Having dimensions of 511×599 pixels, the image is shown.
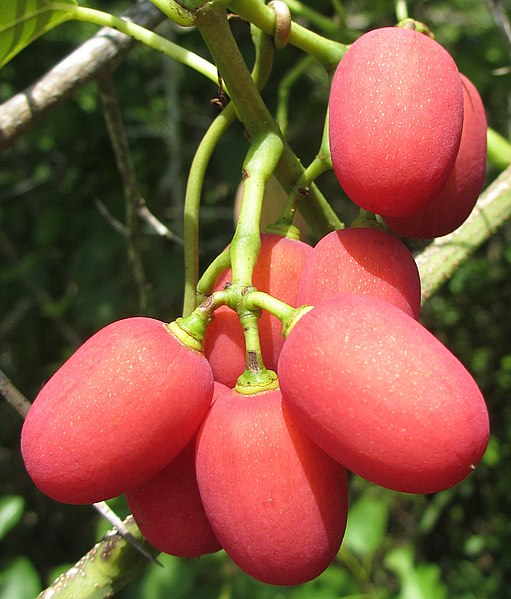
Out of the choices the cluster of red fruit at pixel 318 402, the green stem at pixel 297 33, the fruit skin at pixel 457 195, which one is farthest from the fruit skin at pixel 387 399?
the green stem at pixel 297 33

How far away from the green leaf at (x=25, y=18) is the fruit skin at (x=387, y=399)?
0.55 metres

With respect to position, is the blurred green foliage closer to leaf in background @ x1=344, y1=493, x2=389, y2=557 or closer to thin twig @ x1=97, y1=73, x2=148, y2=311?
leaf in background @ x1=344, y1=493, x2=389, y2=557

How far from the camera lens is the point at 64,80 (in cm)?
122

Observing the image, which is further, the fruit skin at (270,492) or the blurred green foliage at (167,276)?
the blurred green foliage at (167,276)

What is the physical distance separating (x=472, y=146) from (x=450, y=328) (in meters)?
1.62

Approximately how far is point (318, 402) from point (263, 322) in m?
0.18

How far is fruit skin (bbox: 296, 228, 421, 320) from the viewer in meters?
0.79

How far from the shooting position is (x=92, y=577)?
0.94 metres

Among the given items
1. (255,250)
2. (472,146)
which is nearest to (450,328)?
(472,146)

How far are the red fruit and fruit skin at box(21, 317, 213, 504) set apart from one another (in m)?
0.09

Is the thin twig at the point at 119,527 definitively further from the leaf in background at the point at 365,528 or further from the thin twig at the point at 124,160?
the leaf in background at the point at 365,528

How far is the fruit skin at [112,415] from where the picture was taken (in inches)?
28.6

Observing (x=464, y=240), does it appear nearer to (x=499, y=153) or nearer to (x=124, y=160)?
(x=499, y=153)

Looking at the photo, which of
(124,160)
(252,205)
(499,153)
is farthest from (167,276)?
(252,205)
